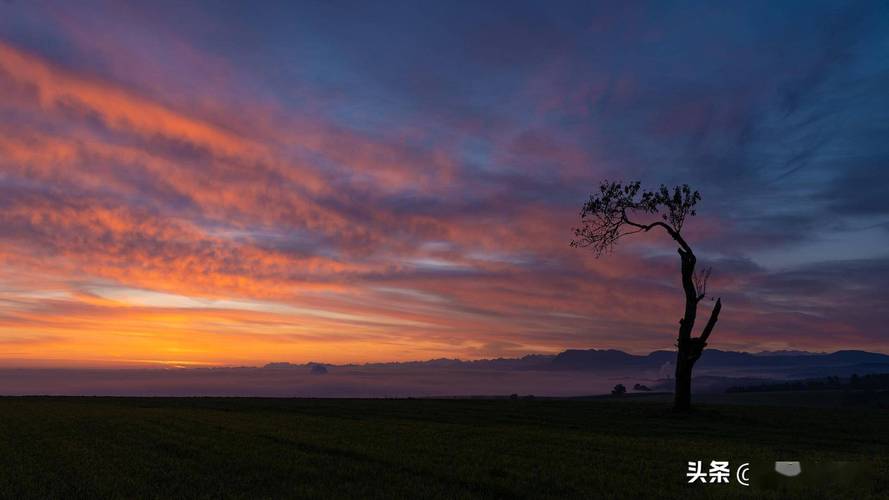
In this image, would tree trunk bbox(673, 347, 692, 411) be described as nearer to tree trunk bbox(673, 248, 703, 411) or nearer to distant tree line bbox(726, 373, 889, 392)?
tree trunk bbox(673, 248, 703, 411)

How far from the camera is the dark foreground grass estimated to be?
16953 mm

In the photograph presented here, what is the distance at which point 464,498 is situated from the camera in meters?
15.5

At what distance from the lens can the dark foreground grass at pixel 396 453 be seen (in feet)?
55.6

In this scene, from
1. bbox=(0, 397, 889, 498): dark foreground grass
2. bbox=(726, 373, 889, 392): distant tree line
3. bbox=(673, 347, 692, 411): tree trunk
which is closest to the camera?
bbox=(0, 397, 889, 498): dark foreground grass

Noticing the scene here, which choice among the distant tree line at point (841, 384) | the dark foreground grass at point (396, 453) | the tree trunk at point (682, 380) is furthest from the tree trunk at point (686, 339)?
the distant tree line at point (841, 384)

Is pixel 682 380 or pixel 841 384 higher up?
pixel 682 380

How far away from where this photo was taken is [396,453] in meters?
23.0

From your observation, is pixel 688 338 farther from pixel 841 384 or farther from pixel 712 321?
pixel 841 384

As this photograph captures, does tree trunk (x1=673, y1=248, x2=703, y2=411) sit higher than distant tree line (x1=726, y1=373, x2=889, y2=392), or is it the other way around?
tree trunk (x1=673, y1=248, x2=703, y2=411)

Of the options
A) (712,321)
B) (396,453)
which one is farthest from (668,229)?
(396,453)

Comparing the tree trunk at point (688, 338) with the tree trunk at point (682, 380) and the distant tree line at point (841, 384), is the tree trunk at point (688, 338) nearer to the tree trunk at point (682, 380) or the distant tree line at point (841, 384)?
the tree trunk at point (682, 380)

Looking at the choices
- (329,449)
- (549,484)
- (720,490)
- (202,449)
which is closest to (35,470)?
(202,449)

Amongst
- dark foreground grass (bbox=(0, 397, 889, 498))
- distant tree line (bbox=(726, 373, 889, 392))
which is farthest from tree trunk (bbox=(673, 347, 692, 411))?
distant tree line (bbox=(726, 373, 889, 392))

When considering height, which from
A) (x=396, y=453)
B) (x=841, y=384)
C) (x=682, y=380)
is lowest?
(x=841, y=384)
